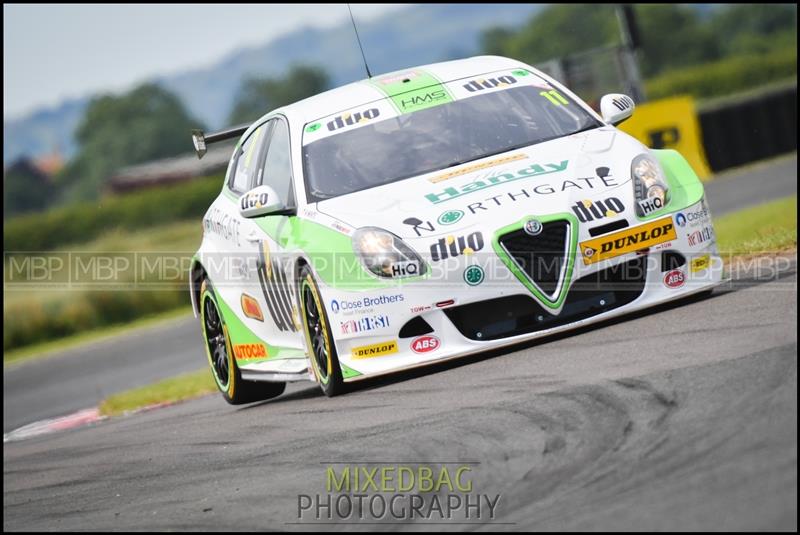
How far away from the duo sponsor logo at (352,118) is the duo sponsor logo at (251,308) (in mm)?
1175

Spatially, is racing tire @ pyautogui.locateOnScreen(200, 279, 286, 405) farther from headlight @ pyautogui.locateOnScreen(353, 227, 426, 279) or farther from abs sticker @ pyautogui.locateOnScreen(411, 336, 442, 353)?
abs sticker @ pyautogui.locateOnScreen(411, 336, 442, 353)

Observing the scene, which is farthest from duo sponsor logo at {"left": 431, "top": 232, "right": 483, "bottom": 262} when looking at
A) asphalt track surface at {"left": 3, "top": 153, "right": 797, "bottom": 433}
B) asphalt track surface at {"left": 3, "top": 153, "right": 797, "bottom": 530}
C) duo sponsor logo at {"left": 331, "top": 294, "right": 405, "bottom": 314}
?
asphalt track surface at {"left": 3, "top": 153, "right": 797, "bottom": 433}

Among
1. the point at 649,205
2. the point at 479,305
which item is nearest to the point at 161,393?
the point at 479,305

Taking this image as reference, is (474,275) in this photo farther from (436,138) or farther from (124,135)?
(124,135)

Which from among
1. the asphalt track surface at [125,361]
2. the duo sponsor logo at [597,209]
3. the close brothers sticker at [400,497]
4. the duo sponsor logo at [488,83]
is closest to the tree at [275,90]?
the asphalt track surface at [125,361]

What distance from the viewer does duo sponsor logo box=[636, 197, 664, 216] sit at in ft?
24.1

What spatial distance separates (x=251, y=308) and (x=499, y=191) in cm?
221

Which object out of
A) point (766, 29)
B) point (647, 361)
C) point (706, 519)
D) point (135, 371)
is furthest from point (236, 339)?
point (766, 29)

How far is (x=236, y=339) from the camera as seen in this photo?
30.6ft

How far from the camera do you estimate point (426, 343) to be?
23.7ft

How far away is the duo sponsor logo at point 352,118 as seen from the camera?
8.53 metres

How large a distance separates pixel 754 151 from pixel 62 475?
51.3ft

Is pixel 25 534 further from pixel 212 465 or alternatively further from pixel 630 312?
pixel 630 312

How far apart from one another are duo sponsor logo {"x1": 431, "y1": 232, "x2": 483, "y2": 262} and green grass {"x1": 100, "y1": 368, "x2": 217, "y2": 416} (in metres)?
5.28
